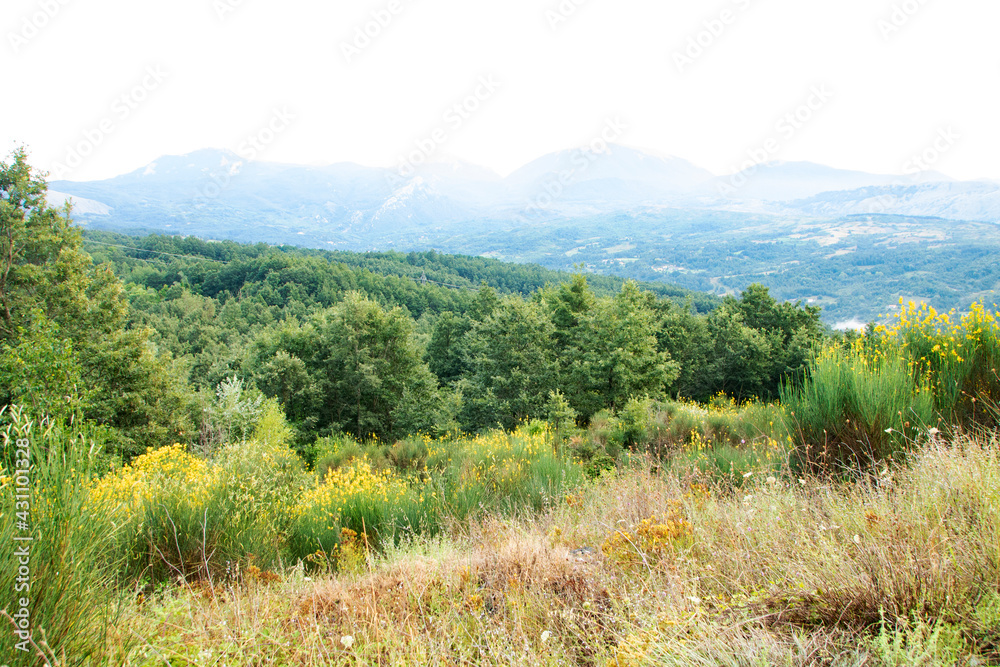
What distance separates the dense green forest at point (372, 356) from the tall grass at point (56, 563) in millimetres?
3230

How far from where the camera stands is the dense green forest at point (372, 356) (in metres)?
15.7

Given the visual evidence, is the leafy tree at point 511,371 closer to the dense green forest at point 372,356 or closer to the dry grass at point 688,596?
the dense green forest at point 372,356

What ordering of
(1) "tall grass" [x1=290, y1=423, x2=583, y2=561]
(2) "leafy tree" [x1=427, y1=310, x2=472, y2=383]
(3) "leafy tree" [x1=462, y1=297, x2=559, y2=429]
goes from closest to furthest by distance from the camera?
1. (1) "tall grass" [x1=290, y1=423, x2=583, y2=561]
2. (3) "leafy tree" [x1=462, y1=297, x2=559, y2=429]
3. (2) "leafy tree" [x1=427, y1=310, x2=472, y2=383]

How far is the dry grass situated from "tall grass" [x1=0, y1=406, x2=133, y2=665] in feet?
1.04

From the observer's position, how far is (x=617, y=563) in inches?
118

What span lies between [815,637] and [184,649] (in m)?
3.14

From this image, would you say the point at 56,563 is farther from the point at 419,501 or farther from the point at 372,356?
the point at 372,356

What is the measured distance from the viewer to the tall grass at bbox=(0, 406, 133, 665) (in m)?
1.86

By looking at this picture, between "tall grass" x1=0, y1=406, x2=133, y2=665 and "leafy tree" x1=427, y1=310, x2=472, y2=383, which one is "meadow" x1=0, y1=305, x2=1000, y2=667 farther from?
"leafy tree" x1=427, y1=310, x2=472, y2=383

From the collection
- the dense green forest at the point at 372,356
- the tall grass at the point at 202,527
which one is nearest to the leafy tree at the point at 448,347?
the dense green forest at the point at 372,356

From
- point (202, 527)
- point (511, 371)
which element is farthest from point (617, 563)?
point (511, 371)
